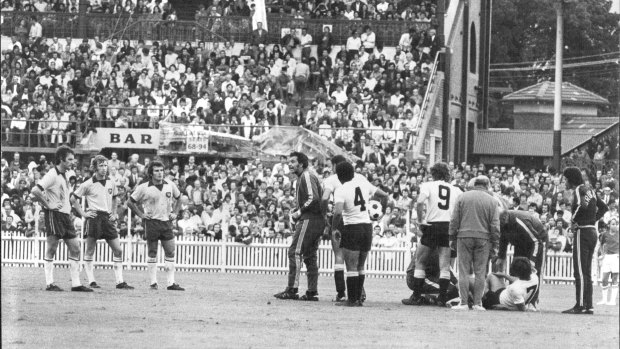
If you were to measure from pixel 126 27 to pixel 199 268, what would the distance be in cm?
1441

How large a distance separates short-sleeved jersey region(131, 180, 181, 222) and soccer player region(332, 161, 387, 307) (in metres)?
3.32

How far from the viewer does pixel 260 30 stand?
4172 centimetres

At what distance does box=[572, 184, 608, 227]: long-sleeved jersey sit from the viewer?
59.3 ft

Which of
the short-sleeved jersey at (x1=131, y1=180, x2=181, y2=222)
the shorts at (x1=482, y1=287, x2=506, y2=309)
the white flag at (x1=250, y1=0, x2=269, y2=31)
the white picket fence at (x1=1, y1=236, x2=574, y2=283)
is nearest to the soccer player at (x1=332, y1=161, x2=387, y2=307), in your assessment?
the shorts at (x1=482, y1=287, x2=506, y2=309)

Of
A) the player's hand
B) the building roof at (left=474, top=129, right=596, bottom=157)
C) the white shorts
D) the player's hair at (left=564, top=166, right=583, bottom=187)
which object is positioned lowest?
the white shorts

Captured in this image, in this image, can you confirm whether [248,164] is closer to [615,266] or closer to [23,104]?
[23,104]

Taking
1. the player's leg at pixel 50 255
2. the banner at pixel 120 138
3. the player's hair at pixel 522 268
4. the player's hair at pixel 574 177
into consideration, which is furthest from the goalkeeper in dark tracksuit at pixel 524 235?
the banner at pixel 120 138

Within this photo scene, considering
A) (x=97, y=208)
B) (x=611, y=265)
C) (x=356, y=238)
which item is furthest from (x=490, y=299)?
(x=97, y=208)

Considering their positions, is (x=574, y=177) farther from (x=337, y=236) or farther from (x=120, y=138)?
(x=120, y=138)

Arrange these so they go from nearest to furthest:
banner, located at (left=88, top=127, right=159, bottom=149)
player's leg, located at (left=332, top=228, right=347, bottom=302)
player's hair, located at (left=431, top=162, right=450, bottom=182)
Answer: player's leg, located at (left=332, top=228, right=347, bottom=302) < player's hair, located at (left=431, top=162, right=450, bottom=182) < banner, located at (left=88, top=127, right=159, bottom=149)

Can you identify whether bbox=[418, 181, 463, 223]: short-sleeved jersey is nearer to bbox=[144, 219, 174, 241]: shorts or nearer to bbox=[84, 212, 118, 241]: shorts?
bbox=[144, 219, 174, 241]: shorts

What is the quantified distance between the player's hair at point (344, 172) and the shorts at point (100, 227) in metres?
4.08

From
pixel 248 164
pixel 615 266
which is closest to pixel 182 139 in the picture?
pixel 248 164

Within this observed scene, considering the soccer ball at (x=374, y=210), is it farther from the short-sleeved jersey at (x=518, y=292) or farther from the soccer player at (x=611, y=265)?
the soccer player at (x=611, y=265)
